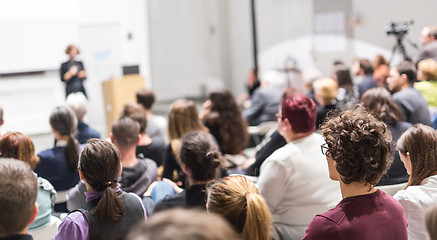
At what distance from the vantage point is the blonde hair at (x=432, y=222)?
1131mm

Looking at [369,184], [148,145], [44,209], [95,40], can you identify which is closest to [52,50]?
[95,40]

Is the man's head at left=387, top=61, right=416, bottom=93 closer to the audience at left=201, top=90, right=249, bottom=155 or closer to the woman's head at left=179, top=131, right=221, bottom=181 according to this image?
the audience at left=201, top=90, right=249, bottom=155

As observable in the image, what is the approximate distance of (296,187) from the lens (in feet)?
9.02

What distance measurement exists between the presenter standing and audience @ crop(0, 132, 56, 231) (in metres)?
5.40

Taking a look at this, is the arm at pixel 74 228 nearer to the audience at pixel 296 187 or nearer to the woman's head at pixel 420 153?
the audience at pixel 296 187

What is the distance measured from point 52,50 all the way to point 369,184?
790 cm

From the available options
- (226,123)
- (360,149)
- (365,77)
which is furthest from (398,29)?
(360,149)

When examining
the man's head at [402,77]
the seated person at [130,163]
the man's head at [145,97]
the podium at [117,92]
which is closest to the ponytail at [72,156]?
the seated person at [130,163]

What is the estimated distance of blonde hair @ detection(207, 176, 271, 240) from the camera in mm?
1718

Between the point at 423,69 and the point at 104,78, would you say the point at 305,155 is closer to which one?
the point at 423,69

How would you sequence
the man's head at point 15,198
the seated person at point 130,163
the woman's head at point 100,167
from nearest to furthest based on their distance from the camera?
the man's head at point 15,198 → the woman's head at point 100,167 → the seated person at point 130,163

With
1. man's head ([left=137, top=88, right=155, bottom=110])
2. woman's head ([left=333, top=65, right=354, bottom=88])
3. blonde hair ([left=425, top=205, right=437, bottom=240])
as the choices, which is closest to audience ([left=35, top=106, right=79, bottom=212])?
man's head ([left=137, top=88, right=155, bottom=110])

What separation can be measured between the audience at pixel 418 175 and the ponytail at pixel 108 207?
1225mm

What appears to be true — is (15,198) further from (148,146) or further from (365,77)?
(365,77)
